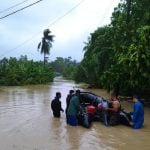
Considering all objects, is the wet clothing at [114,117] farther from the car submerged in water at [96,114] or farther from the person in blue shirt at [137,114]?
the person in blue shirt at [137,114]

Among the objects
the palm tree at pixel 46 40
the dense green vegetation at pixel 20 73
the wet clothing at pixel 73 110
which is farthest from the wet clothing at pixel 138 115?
the palm tree at pixel 46 40

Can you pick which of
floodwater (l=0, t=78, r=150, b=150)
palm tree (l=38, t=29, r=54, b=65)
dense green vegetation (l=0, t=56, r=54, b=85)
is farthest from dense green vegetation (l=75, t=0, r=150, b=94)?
palm tree (l=38, t=29, r=54, b=65)

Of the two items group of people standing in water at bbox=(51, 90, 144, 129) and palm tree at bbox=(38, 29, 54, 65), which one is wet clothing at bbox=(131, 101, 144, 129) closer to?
group of people standing in water at bbox=(51, 90, 144, 129)

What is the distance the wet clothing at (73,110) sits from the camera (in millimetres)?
17156

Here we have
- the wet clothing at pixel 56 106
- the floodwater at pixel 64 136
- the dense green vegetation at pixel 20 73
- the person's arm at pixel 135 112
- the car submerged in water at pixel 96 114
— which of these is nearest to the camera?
the floodwater at pixel 64 136

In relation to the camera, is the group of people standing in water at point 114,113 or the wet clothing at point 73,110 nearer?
the group of people standing in water at point 114,113

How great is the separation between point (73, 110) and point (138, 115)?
8.73ft

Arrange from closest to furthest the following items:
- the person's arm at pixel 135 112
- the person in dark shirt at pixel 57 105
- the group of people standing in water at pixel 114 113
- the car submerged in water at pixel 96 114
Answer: the person's arm at pixel 135 112 → the group of people standing in water at pixel 114 113 → the car submerged in water at pixel 96 114 → the person in dark shirt at pixel 57 105

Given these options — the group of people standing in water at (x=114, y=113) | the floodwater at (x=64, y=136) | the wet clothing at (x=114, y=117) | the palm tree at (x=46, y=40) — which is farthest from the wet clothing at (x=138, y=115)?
the palm tree at (x=46, y=40)

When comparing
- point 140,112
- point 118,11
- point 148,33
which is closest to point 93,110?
point 140,112

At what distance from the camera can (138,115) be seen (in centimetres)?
1684

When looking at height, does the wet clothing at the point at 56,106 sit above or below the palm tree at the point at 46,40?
below

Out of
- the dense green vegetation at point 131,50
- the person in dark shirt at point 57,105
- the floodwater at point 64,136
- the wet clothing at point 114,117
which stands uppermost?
the dense green vegetation at point 131,50

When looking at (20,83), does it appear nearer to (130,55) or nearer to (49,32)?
(49,32)
